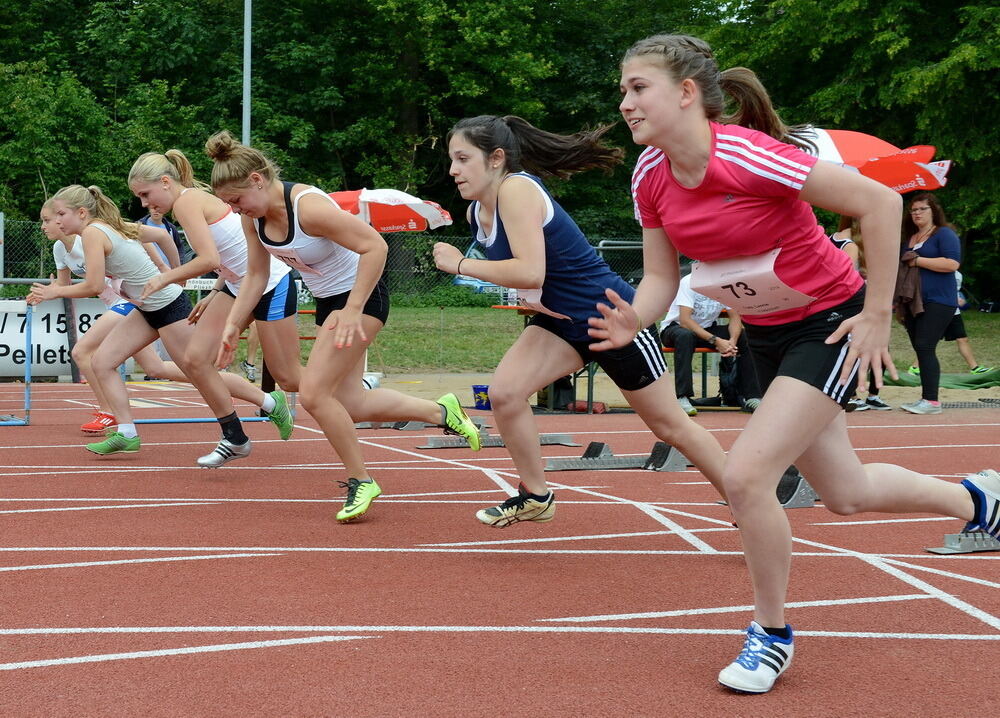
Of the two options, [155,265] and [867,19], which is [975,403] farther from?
[867,19]

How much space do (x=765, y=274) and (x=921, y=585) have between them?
1.69 m

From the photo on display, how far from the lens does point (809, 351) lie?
3.59 m

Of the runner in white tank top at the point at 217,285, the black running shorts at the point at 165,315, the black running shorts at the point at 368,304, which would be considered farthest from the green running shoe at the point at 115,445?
the black running shorts at the point at 368,304

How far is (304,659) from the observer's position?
3.61 m

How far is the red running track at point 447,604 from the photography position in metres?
3.32

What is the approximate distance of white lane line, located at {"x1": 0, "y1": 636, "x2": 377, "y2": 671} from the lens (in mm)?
3582

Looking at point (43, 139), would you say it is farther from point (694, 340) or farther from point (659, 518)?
point (659, 518)

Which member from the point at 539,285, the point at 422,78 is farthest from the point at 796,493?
the point at 422,78

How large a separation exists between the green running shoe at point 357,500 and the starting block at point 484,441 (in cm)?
303

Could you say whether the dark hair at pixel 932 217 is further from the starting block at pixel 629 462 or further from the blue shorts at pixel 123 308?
the blue shorts at pixel 123 308

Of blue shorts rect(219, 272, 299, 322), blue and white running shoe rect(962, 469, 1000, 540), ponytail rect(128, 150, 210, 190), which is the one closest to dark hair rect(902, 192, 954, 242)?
blue shorts rect(219, 272, 299, 322)

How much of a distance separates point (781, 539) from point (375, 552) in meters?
2.27

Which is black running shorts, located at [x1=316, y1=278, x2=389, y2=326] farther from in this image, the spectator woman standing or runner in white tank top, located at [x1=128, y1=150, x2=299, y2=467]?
the spectator woman standing

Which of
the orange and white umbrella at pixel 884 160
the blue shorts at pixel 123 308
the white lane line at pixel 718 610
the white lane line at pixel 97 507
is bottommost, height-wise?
the white lane line at pixel 97 507
